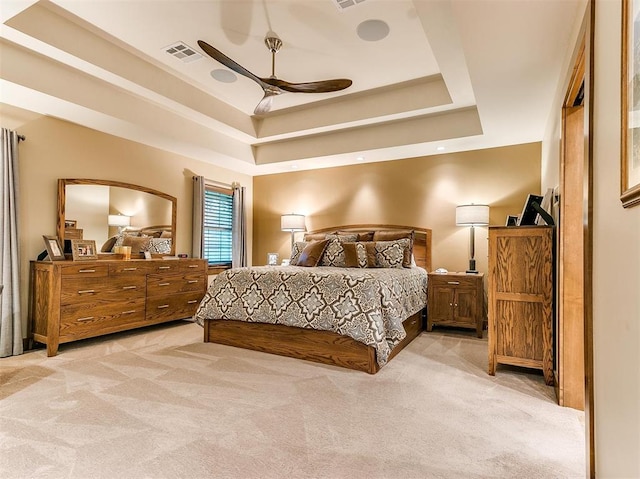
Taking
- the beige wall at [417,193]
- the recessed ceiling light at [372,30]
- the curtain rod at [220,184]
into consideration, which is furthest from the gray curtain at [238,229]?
the recessed ceiling light at [372,30]

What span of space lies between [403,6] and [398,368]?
2.96 metres

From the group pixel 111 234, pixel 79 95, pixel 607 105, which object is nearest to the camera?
pixel 607 105

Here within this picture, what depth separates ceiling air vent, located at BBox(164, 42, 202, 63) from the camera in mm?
3365

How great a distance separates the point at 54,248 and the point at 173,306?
4.89 ft

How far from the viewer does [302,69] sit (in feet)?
12.5

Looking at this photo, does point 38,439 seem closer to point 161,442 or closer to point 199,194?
point 161,442

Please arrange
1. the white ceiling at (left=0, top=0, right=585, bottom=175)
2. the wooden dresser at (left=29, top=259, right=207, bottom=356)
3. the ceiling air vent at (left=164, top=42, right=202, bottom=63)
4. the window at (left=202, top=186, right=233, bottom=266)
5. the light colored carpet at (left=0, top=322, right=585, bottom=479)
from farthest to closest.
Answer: the window at (left=202, top=186, right=233, bottom=266), the wooden dresser at (left=29, top=259, right=207, bottom=356), the ceiling air vent at (left=164, top=42, right=202, bottom=63), the white ceiling at (left=0, top=0, right=585, bottom=175), the light colored carpet at (left=0, top=322, right=585, bottom=479)

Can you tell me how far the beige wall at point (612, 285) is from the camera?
1.04 metres

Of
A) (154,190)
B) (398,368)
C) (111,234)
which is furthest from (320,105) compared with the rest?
(398,368)

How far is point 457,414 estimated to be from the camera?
226cm

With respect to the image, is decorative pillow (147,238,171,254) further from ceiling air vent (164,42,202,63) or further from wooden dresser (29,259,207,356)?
ceiling air vent (164,42,202,63)

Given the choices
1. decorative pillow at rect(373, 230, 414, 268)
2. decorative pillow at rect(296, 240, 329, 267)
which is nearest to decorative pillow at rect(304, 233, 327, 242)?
decorative pillow at rect(373, 230, 414, 268)

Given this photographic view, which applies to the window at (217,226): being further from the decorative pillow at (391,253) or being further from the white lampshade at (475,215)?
the white lampshade at (475,215)

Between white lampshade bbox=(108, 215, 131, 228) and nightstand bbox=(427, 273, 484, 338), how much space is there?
3.98 m
